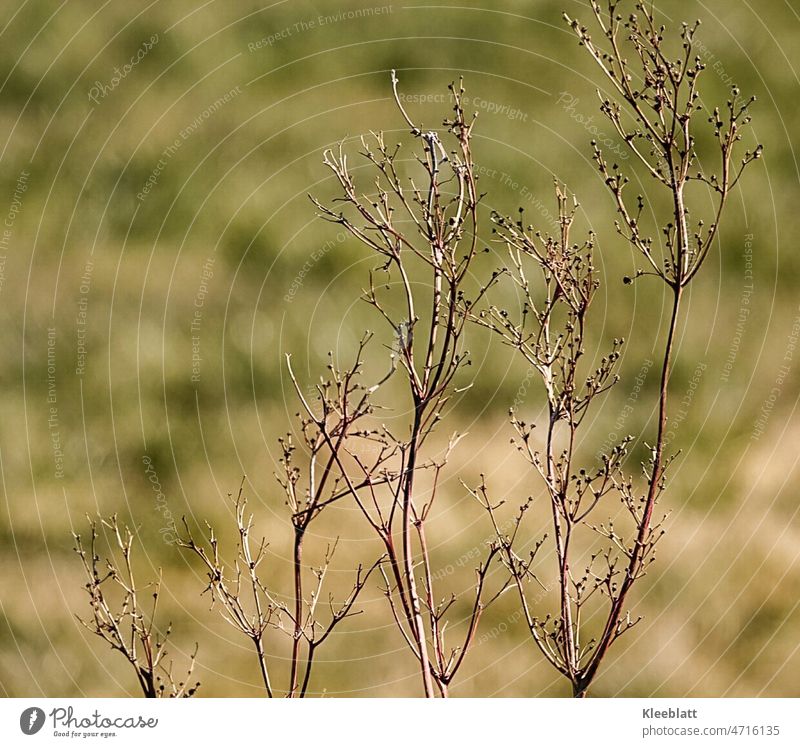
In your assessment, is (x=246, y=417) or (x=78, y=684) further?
(x=246, y=417)

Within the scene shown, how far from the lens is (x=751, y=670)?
1.94 metres

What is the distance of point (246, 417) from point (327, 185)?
0.54 metres

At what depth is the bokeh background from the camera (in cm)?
197

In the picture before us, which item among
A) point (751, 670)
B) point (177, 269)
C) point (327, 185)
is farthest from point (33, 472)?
point (751, 670)

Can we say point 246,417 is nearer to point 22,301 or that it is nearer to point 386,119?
point 22,301

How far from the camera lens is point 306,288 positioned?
2.08 metres
